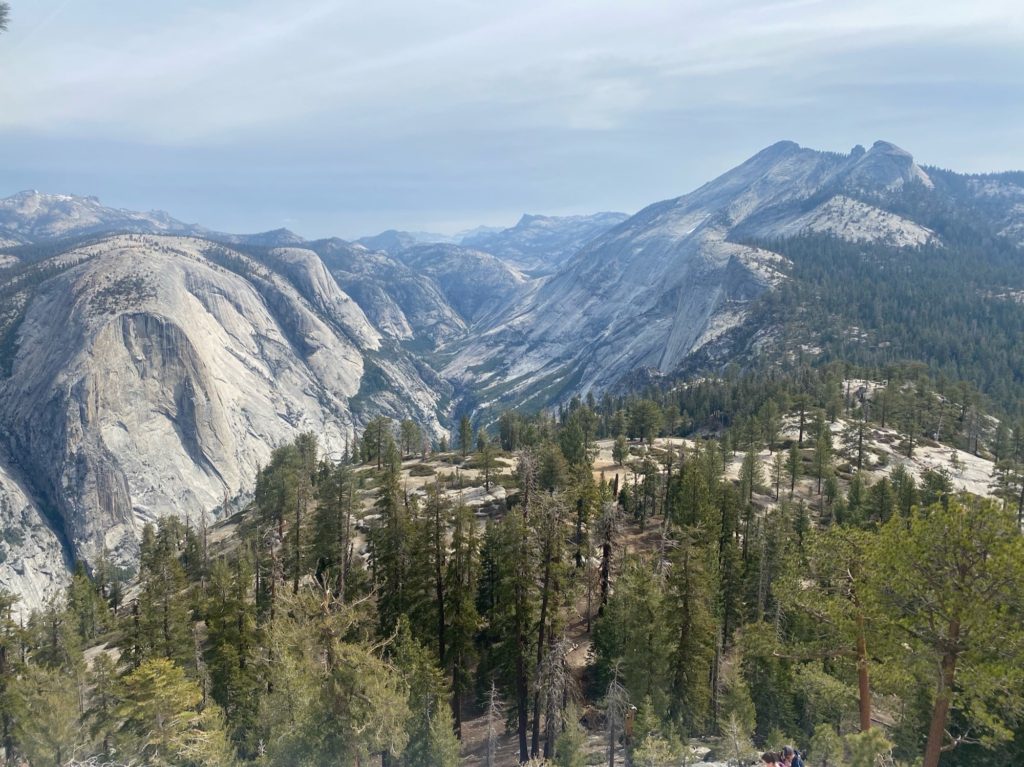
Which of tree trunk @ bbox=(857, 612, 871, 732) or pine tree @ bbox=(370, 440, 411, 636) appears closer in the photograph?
tree trunk @ bbox=(857, 612, 871, 732)

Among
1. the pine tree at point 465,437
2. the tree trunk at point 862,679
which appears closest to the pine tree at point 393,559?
the tree trunk at point 862,679

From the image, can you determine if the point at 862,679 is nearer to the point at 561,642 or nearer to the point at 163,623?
the point at 561,642

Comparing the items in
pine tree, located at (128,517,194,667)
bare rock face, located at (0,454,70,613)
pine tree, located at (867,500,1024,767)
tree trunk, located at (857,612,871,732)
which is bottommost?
Answer: bare rock face, located at (0,454,70,613)

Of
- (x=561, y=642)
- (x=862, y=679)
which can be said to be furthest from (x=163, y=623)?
(x=862, y=679)

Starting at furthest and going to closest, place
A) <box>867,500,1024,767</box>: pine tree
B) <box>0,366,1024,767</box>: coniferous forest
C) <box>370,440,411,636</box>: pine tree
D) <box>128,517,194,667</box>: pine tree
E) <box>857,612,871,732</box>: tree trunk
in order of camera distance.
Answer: <box>370,440,411,636</box>: pine tree, <box>128,517,194,667</box>: pine tree, <box>857,612,871,732</box>: tree trunk, <box>0,366,1024,767</box>: coniferous forest, <box>867,500,1024,767</box>: pine tree

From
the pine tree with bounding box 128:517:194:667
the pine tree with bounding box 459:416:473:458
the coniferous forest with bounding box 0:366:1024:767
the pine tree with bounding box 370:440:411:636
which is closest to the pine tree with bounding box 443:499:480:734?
the coniferous forest with bounding box 0:366:1024:767

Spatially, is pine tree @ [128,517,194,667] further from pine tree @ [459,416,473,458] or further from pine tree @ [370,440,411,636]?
pine tree @ [459,416,473,458]

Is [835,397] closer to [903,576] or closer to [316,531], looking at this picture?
[316,531]

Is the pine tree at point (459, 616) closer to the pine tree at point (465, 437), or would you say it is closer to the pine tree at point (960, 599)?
the pine tree at point (960, 599)
